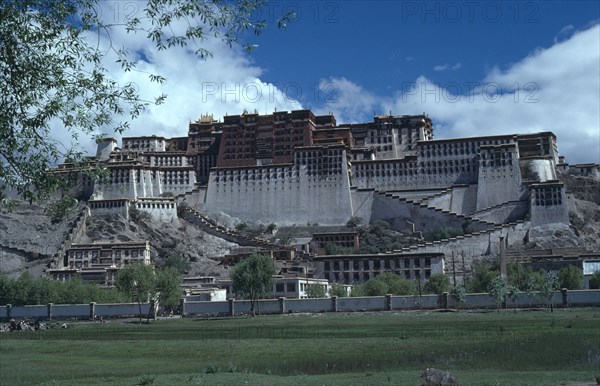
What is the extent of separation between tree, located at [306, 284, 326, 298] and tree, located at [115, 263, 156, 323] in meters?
19.2

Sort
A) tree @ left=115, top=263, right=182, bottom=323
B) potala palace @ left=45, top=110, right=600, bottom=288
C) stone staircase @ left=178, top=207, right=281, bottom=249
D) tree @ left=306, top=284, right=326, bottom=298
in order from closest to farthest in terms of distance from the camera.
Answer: tree @ left=115, top=263, right=182, bottom=323, tree @ left=306, top=284, right=326, bottom=298, stone staircase @ left=178, top=207, right=281, bottom=249, potala palace @ left=45, top=110, right=600, bottom=288

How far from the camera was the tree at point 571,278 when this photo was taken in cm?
8862

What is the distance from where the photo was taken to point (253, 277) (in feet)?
274


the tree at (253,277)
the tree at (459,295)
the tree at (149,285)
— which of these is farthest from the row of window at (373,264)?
the tree at (459,295)

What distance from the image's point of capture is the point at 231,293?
10281 centimetres

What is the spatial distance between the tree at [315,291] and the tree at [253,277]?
7579 mm

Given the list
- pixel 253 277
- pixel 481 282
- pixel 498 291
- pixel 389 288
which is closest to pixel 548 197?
pixel 481 282

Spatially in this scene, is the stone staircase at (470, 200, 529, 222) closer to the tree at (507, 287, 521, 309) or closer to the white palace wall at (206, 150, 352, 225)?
the white palace wall at (206, 150, 352, 225)

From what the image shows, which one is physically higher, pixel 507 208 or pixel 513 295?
pixel 507 208

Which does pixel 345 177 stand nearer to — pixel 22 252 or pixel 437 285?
pixel 437 285

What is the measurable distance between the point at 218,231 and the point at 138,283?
4560 cm

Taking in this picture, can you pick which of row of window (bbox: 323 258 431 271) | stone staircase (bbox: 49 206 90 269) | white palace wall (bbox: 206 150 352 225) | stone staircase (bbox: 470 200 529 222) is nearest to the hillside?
stone staircase (bbox: 49 206 90 269)

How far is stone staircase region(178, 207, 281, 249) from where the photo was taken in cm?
12475

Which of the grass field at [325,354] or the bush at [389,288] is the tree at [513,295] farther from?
the bush at [389,288]
